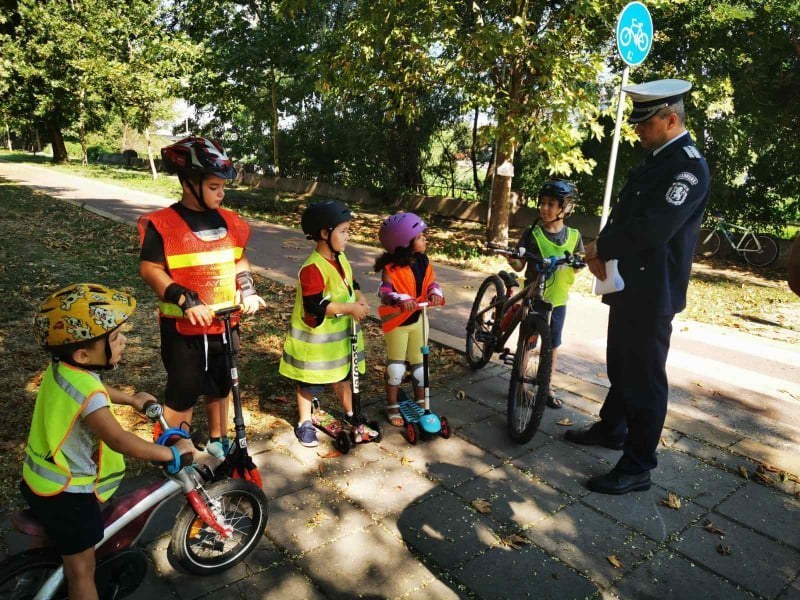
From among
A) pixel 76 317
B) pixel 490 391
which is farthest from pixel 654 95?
pixel 76 317

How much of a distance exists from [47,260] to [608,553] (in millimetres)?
9004

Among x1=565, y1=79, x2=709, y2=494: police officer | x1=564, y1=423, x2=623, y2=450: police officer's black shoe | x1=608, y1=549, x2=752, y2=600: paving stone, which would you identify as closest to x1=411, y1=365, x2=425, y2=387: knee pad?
x1=564, y1=423, x2=623, y2=450: police officer's black shoe

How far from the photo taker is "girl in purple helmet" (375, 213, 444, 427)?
148 inches

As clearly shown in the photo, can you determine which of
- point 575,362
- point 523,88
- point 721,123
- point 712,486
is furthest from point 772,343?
point 721,123

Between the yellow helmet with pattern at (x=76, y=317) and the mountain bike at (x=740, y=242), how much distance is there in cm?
1247

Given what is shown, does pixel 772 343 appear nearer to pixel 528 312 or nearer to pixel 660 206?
pixel 528 312

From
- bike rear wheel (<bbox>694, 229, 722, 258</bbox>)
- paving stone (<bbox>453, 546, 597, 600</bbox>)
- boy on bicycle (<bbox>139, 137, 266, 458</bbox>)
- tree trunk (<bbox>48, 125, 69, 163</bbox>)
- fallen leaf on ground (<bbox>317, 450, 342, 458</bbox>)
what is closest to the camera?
paving stone (<bbox>453, 546, 597, 600</bbox>)

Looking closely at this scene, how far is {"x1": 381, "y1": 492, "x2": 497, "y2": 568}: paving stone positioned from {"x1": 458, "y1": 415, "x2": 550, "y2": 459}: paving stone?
682mm

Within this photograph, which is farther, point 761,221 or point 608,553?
point 761,221

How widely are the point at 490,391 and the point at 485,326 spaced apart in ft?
2.13

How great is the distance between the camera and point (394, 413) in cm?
421

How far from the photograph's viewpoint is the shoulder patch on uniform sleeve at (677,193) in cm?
302

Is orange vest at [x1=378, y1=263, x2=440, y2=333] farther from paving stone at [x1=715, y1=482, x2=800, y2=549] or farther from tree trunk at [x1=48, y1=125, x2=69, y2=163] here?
tree trunk at [x1=48, y1=125, x2=69, y2=163]

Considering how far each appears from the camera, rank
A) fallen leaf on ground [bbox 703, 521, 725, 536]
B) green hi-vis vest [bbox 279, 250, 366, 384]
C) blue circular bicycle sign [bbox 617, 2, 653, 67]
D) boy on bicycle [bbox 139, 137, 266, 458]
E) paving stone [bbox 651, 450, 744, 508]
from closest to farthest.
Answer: boy on bicycle [bbox 139, 137, 266, 458] → fallen leaf on ground [bbox 703, 521, 725, 536] → paving stone [bbox 651, 450, 744, 508] → green hi-vis vest [bbox 279, 250, 366, 384] → blue circular bicycle sign [bbox 617, 2, 653, 67]
